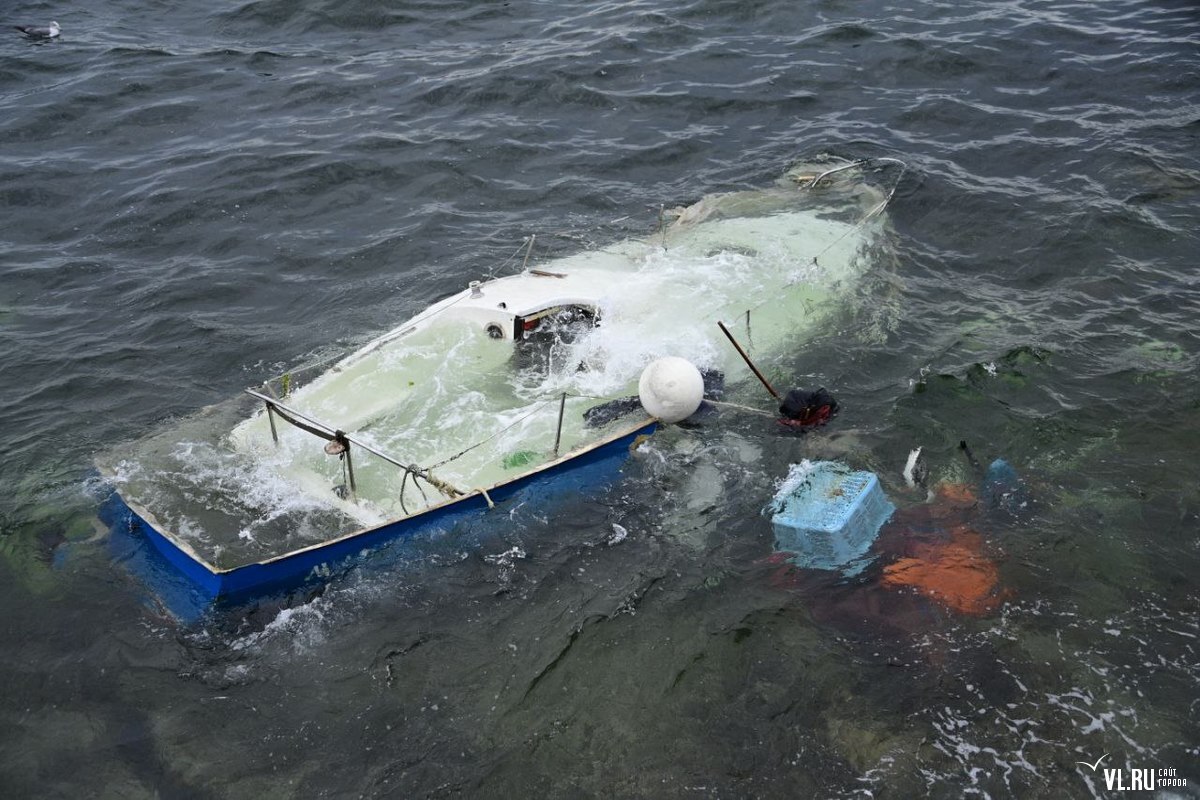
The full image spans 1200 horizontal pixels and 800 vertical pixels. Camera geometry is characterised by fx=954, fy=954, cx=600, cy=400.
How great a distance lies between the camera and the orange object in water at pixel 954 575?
789cm

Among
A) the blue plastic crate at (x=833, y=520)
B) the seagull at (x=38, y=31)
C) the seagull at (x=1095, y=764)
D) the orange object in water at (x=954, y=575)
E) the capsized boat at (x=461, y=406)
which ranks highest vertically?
the seagull at (x=38, y=31)

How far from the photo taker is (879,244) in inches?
504

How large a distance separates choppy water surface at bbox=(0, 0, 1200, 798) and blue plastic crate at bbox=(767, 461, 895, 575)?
0.81 ft

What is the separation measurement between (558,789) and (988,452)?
18.0ft

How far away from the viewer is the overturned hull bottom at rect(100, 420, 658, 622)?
769cm

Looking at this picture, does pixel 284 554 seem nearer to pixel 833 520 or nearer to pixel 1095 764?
pixel 833 520

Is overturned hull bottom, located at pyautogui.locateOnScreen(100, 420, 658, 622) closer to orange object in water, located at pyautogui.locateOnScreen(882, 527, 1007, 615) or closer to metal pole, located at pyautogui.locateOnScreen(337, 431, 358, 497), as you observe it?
metal pole, located at pyautogui.locateOnScreen(337, 431, 358, 497)

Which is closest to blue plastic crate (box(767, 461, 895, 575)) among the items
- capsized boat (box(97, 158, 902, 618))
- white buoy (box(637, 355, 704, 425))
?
white buoy (box(637, 355, 704, 425))

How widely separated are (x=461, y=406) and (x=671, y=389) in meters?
2.17

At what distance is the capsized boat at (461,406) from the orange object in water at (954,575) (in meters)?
2.72

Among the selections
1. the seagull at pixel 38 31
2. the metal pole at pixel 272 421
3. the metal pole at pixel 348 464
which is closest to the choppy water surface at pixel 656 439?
the seagull at pixel 38 31

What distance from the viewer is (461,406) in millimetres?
9656

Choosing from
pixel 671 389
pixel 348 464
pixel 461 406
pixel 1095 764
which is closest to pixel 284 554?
pixel 348 464

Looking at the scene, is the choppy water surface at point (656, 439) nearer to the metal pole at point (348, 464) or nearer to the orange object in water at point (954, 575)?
the orange object in water at point (954, 575)
